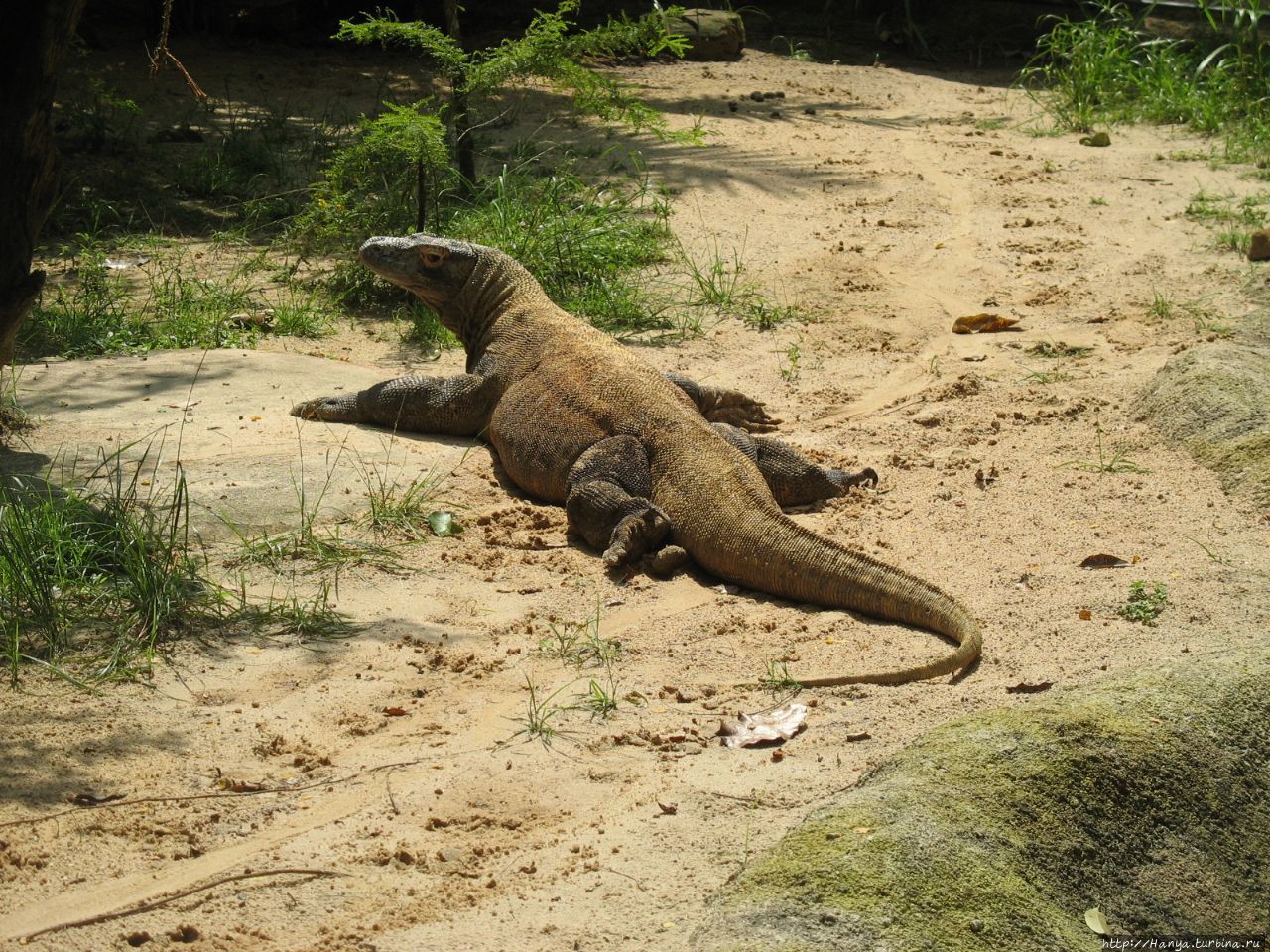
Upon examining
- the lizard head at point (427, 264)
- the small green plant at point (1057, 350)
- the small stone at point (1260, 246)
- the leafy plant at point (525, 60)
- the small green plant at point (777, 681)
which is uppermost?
the leafy plant at point (525, 60)

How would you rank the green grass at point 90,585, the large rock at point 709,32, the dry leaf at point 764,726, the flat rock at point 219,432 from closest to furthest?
the dry leaf at point 764,726 → the green grass at point 90,585 → the flat rock at point 219,432 → the large rock at point 709,32

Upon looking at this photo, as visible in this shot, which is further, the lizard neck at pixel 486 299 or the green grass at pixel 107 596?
the lizard neck at pixel 486 299

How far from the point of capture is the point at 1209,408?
636cm

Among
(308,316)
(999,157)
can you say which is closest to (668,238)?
(308,316)

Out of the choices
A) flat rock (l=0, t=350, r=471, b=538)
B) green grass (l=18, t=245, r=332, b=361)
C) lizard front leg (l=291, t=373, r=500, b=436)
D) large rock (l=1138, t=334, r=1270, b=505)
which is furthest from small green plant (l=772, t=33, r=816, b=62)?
lizard front leg (l=291, t=373, r=500, b=436)

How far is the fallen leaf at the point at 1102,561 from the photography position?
526 cm

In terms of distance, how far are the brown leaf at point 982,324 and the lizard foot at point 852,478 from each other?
7.90 ft

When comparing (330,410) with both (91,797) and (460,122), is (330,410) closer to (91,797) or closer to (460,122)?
(91,797)

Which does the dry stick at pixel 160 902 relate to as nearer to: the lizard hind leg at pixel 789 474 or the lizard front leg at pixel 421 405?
the lizard hind leg at pixel 789 474

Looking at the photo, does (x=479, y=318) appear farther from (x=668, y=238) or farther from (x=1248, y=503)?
(x=1248, y=503)

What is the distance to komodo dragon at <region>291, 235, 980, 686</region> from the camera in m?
5.17

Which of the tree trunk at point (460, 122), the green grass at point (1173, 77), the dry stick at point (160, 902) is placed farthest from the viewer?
the green grass at point (1173, 77)

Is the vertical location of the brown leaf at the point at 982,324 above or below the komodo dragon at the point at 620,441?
above

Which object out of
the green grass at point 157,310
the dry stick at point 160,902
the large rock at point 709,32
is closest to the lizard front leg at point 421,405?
the green grass at point 157,310
